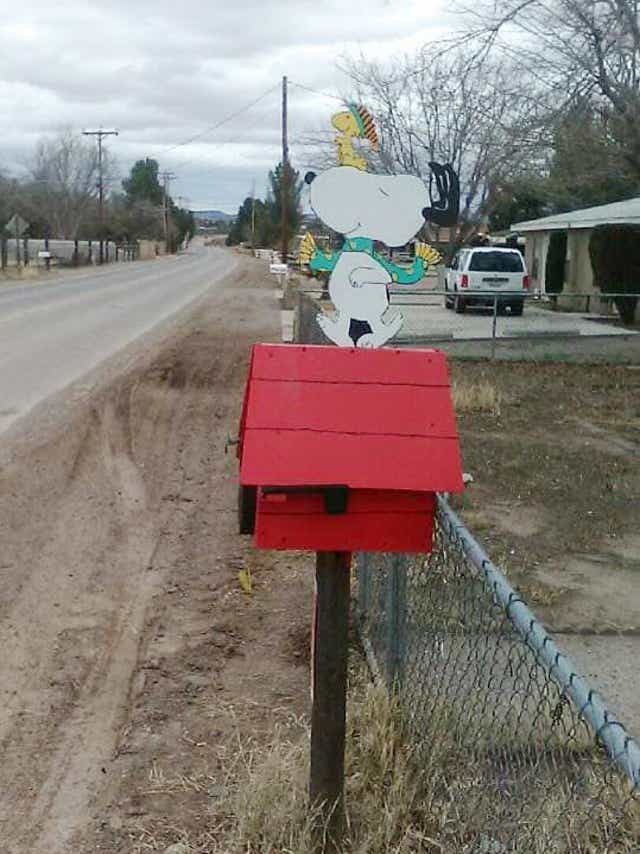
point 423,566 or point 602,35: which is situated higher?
point 602,35

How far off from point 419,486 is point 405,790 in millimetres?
1158

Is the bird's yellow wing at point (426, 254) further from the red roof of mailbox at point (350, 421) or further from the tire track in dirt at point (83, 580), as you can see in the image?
the tire track in dirt at point (83, 580)

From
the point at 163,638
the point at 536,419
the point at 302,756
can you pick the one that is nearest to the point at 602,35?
the point at 536,419

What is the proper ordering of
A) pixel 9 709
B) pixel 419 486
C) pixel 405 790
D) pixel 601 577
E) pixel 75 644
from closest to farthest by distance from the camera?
pixel 419 486 → pixel 405 790 → pixel 9 709 → pixel 75 644 → pixel 601 577

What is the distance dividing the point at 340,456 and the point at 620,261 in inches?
876

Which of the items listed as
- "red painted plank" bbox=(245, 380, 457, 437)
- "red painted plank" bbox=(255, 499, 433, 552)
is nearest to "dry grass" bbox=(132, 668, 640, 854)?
"red painted plank" bbox=(255, 499, 433, 552)

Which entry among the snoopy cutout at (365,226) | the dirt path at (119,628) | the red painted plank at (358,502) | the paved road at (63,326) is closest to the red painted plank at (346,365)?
the red painted plank at (358,502)

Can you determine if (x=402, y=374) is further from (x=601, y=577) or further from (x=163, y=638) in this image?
(x=601, y=577)

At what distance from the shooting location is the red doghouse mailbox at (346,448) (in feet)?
10.0

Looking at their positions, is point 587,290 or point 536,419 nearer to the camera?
point 536,419

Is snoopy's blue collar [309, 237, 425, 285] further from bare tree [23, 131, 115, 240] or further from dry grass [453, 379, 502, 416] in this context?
bare tree [23, 131, 115, 240]

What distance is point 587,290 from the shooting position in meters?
29.7

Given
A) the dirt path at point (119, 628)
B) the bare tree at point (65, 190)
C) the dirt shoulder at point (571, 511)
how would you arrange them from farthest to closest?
the bare tree at point (65, 190) < the dirt shoulder at point (571, 511) < the dirt path at point (119, 628)

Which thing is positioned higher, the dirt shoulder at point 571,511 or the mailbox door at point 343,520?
the mailbox door at point 343,520
